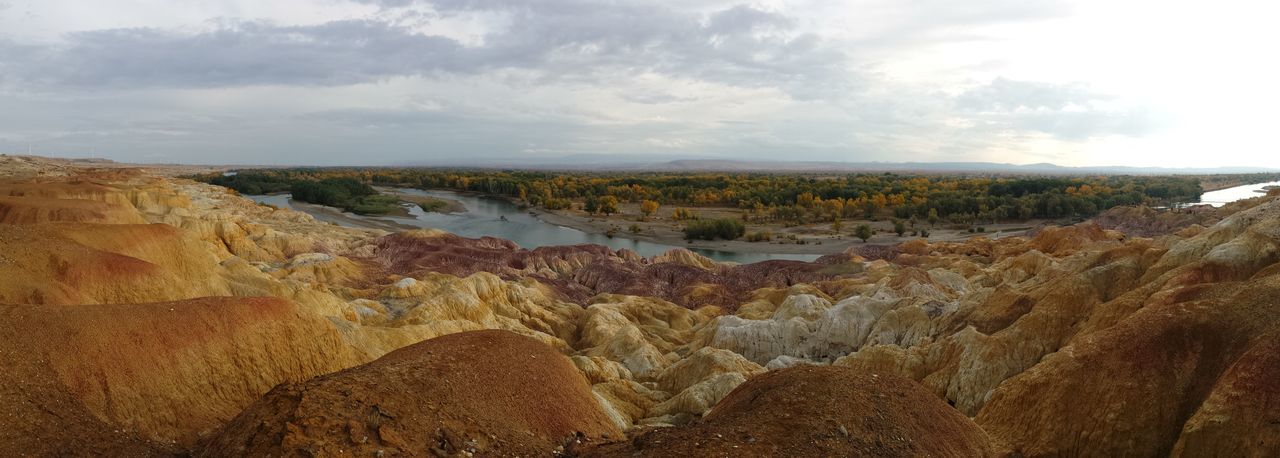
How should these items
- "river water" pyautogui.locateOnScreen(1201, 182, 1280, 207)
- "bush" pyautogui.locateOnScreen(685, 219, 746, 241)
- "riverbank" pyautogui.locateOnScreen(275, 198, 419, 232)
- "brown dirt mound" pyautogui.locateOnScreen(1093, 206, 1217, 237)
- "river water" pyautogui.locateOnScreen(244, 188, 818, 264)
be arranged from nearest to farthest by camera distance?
"brown dirt mound" pyautogui.locateOnScreen(1093, 206, 1217, 237) → "river water" pyautogui.locateOnScreen(244, 188, 818, 264) → "bush" pyautogui.locateOnScreen(685, 219, 746, 241) → "riverbank" pyautogui.locateOnScreen(275, 198, 419, 232) → "river water" pyautogui.locateOnScreen(1201, 182, 1280, 207)

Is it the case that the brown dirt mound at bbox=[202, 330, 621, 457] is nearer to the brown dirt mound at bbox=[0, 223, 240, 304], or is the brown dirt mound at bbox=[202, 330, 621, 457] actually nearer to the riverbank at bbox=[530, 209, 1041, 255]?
the brown dirt mound at bbox=[0, 223, 240, 304]

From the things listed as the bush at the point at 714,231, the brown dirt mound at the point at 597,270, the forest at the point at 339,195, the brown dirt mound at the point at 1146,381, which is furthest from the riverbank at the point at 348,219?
the brown dirt mound at the point at 1146,381

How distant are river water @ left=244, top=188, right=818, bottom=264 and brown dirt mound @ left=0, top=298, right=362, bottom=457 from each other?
171ft

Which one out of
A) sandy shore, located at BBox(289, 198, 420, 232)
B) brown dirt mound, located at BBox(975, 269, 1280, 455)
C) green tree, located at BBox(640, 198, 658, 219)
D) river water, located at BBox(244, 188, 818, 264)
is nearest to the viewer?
brown dirt mound, located at BBox(975, 269, 1280, 455)

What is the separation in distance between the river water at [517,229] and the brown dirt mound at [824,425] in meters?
54.7

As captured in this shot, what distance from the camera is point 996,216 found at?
8762 cm

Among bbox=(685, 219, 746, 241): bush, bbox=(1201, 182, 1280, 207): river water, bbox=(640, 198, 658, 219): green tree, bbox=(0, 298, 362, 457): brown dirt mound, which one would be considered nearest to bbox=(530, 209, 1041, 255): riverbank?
bbox=(685, 219, 746, 241): bush

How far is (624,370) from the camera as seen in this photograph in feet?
67.0

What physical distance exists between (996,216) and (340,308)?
8709 cm

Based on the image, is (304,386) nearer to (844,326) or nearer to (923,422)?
(923,422)

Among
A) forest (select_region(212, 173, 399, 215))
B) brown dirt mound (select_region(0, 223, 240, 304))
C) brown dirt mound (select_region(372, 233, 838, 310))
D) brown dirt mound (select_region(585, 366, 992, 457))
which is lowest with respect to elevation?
brown dirt mound (select_region(372, 233, 838, 310))

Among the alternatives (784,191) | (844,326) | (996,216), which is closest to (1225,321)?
(844,326)

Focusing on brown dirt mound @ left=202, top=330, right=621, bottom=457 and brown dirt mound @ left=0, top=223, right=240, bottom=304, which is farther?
brown dirt mound @ left=0, top=223, right=240, bottom=304

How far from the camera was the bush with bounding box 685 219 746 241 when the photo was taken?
76.1 m
